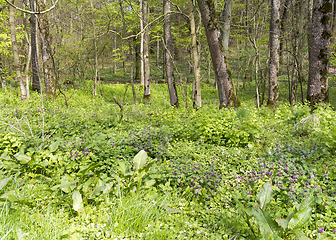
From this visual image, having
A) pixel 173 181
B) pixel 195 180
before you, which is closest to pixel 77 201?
pixel 173 181

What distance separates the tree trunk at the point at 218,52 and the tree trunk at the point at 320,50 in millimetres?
2401

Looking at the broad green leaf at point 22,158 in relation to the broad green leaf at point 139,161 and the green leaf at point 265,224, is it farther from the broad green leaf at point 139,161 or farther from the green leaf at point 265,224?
the green leaf at point 265,224

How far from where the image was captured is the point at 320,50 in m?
6.23

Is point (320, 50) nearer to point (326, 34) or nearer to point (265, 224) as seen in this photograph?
point (326, 34)

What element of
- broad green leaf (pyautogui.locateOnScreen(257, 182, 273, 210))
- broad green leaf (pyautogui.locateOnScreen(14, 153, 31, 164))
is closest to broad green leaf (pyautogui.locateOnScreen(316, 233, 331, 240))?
broad green leaf (pyautogui.locateOnScreen(257, 182, 273, 210))

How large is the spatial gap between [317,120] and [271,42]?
A: 571 centimetres

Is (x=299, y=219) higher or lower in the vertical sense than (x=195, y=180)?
higher

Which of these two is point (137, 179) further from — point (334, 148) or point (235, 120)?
point (334, 148)

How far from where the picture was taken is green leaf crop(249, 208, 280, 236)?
6.21ft

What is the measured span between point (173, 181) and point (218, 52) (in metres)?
4.42

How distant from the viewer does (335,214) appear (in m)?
2.52

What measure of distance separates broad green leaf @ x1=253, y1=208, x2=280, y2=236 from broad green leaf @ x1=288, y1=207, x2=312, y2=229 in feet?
0.52

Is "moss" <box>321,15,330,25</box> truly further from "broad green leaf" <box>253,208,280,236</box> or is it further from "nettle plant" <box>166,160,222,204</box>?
"broad green leaf" <box>253,208,280,236</box>

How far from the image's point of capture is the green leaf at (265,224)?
1.89 meters
